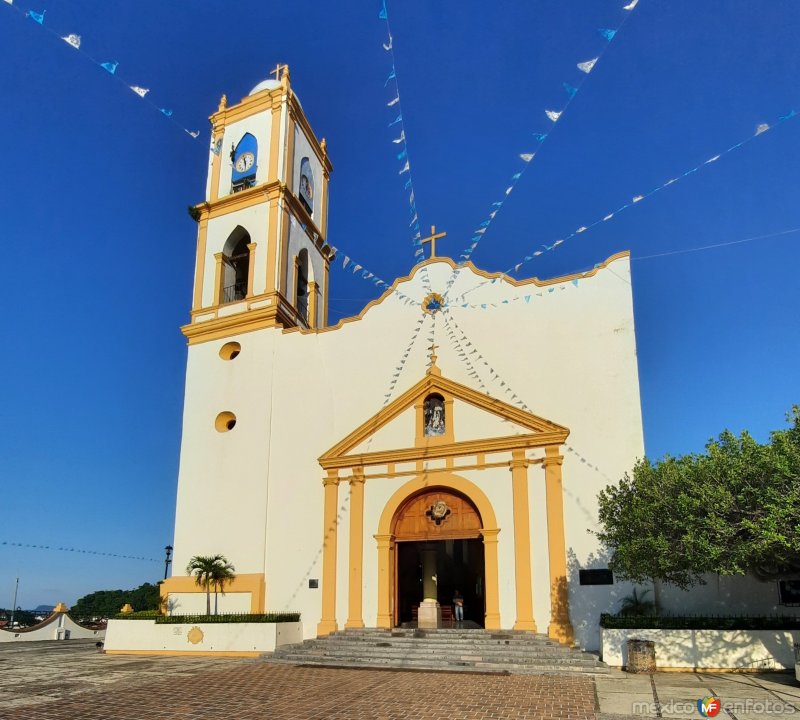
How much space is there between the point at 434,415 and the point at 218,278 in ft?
32.0

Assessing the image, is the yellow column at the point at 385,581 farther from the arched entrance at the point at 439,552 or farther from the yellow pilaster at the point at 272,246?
the yellow pilaster at the point at 272,246

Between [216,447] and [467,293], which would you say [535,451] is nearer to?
[467,293]

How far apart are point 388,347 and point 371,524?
17.8 feet

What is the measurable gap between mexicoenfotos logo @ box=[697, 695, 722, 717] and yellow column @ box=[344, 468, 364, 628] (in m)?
10.3

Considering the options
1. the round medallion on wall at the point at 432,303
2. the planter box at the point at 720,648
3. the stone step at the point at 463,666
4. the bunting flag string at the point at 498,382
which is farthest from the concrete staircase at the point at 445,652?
the round medallion on wall at the point at 432,303

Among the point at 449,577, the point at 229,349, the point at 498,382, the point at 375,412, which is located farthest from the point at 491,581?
the point at 229,349

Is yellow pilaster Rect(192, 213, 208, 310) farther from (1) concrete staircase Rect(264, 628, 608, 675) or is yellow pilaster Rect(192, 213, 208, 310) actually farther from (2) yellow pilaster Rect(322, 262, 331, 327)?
(1) concrete staircase Rect(264, 628, 608, 675)

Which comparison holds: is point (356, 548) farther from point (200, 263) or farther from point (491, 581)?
point (200, 263)

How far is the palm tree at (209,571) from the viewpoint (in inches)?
786

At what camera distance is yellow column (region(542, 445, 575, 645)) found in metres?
16.2

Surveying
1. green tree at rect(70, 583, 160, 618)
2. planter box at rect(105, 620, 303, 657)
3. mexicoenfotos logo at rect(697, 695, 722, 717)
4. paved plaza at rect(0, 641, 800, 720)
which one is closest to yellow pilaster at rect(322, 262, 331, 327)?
planter box at rect(105, 620, 303, 657)

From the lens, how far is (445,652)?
50.9 ft

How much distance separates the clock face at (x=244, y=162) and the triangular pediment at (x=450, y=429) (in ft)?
37.0

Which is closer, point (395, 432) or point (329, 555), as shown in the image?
point (329, 555)
